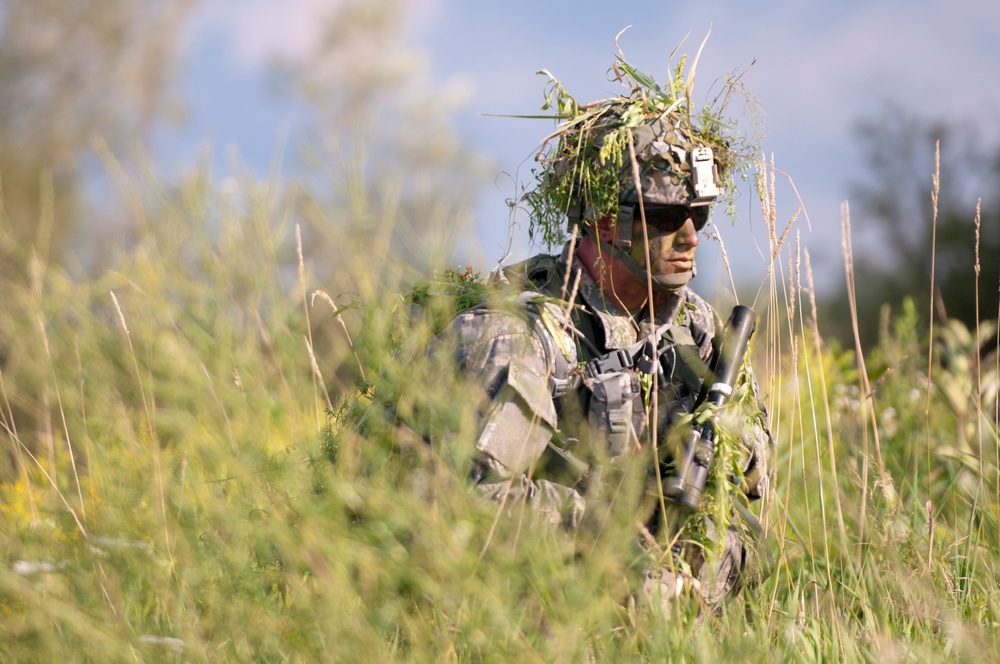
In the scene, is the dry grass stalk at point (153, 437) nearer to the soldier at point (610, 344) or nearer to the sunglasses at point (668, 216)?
the soldier at point (610, 344)

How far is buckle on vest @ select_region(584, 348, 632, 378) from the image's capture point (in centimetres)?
294

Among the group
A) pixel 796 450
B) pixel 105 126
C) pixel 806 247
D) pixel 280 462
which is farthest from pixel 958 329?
pixel 105 126

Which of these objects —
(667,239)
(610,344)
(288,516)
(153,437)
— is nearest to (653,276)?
(667,239)

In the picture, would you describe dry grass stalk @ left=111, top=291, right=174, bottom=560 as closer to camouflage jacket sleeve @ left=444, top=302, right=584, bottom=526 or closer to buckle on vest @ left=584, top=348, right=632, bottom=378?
camouflage jacket sleeve @ left=444, top=302, right=584, bottom=526

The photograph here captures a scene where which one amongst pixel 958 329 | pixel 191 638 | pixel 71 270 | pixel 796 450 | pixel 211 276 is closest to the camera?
pixel 191 638

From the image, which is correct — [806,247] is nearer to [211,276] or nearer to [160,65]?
[211,276]

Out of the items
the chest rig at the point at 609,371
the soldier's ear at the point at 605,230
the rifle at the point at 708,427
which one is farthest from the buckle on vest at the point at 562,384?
the soldier's ear at the point at 605,230

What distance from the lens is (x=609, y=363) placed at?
9.75ft

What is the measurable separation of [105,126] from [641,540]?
15405mm

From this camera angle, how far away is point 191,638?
1.96 m

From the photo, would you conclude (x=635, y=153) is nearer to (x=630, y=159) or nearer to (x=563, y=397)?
(x=630, y=159)

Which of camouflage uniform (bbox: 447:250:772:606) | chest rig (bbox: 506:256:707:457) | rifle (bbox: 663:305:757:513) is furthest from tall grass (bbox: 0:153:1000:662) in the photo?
chest rig (bbox: 506:256:707:457)

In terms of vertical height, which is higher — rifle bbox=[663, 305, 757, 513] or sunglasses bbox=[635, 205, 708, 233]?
sunglasses bbox=[635, 205, 708, 233]

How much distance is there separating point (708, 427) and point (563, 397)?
1.38ft
